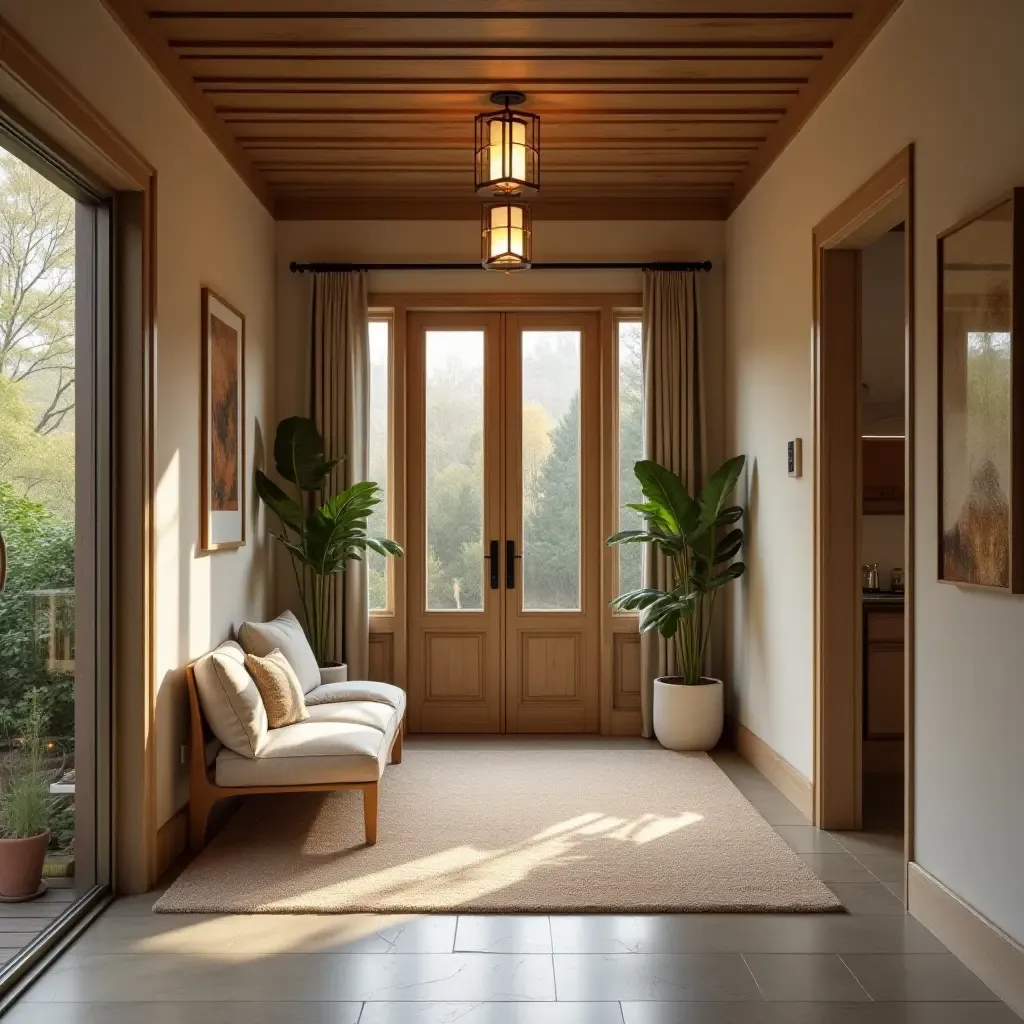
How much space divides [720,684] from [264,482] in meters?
2.80

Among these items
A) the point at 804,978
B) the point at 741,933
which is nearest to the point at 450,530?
the point at 741,933

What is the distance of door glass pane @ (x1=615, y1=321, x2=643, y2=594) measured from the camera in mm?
6543

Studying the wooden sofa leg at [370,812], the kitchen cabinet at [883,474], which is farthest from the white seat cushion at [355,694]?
the kitchen cabinet at [883,474]

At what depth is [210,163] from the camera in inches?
192

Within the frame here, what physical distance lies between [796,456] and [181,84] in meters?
3.12

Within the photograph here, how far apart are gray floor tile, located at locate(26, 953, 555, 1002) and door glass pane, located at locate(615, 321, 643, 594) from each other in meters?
3.53

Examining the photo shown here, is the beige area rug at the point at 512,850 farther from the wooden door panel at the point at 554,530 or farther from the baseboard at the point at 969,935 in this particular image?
the wooden door panel at the point at 554,530

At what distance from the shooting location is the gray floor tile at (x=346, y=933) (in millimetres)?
3314

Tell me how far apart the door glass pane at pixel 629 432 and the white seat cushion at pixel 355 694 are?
5.78 feet

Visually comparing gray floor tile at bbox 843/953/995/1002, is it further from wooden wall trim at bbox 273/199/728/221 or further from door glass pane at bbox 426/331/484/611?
wooden wall trim at bbox 273/199/728/221

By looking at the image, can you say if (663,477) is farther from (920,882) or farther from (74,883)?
(74,883)

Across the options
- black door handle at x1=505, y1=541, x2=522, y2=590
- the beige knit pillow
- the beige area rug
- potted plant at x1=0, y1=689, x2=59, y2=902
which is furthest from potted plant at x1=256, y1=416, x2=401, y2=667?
potted plant at x1=0, y1=689, x2=59, y2=902

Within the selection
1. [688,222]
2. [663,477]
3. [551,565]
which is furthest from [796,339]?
[551,565]

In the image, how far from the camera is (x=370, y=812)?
14.2 feet
